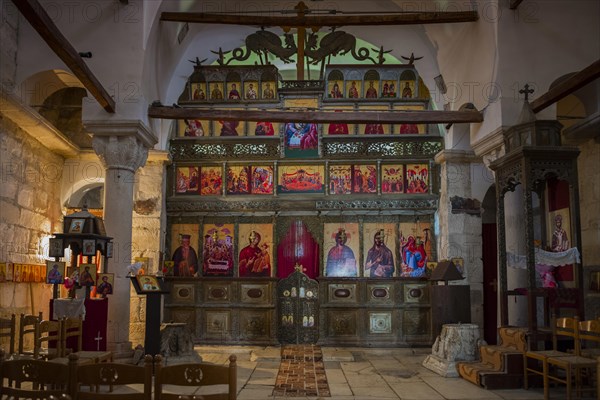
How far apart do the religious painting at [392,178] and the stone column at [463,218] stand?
997 millimetres

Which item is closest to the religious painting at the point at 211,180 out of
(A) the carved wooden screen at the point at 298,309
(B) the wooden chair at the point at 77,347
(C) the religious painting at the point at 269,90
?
(C) the religious painting at the point at 269,90

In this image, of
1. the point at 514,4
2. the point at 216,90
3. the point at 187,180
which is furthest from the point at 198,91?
the point at 514,4

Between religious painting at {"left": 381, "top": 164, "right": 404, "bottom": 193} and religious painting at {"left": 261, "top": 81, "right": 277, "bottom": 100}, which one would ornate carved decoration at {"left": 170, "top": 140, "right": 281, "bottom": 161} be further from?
religious painting at {"left": 381, "top": 164, "right": 404, "bottom": 193}

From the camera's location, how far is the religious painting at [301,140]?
42.5 feet

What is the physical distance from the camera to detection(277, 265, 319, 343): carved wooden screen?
38.8 ft

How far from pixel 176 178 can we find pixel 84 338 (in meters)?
5.35

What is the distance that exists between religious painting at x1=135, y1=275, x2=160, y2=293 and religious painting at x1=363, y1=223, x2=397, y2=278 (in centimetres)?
536

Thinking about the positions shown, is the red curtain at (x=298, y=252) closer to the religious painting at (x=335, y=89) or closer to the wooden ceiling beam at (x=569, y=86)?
the religious painting at (x=335, y=89)

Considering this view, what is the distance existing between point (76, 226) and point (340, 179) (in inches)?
236

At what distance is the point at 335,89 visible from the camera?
1317 centimetres

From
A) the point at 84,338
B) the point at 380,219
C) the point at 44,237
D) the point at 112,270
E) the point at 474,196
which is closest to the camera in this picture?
the point at 84,338

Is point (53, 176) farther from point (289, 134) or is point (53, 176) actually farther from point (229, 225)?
point (289, 134)

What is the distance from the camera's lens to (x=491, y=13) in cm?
955

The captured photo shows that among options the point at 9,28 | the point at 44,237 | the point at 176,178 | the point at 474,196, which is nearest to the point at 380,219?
the point at 474,196
